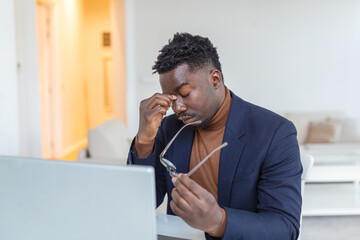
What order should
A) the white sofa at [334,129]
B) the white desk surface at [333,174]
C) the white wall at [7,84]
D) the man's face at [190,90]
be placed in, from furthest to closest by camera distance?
the white sofa at [334,129], the white desk surface at [333,174], the white wall at [7,84], the man's face at [190,90]

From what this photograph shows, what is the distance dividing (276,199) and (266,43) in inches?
158

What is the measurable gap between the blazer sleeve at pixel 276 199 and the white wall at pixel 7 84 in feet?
5.05

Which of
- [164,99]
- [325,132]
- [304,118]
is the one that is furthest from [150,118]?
[304,118]

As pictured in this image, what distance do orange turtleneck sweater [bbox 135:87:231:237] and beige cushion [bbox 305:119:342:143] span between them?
3.28 m

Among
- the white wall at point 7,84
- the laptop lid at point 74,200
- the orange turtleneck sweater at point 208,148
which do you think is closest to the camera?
the laptop lid at point 74,200

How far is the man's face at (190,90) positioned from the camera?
1021 mm

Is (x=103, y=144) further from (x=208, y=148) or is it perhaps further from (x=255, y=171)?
(x=255, y=171)

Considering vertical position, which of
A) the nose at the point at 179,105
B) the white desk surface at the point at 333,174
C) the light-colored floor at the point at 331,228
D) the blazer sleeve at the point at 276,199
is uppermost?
the nose at the point at 179,105

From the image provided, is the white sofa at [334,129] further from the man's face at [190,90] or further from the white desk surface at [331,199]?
the man's face at [190,90]

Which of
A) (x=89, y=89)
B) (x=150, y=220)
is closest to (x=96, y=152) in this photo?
(x=150, y=220)

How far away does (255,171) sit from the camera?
1023mm

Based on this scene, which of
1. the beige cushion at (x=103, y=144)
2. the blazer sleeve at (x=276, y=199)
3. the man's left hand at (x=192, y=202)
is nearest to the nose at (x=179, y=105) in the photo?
the blazer sleeve at (x=276, y=199)

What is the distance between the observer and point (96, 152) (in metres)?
2.72

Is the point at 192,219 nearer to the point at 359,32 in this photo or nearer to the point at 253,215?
the point at 253,215
